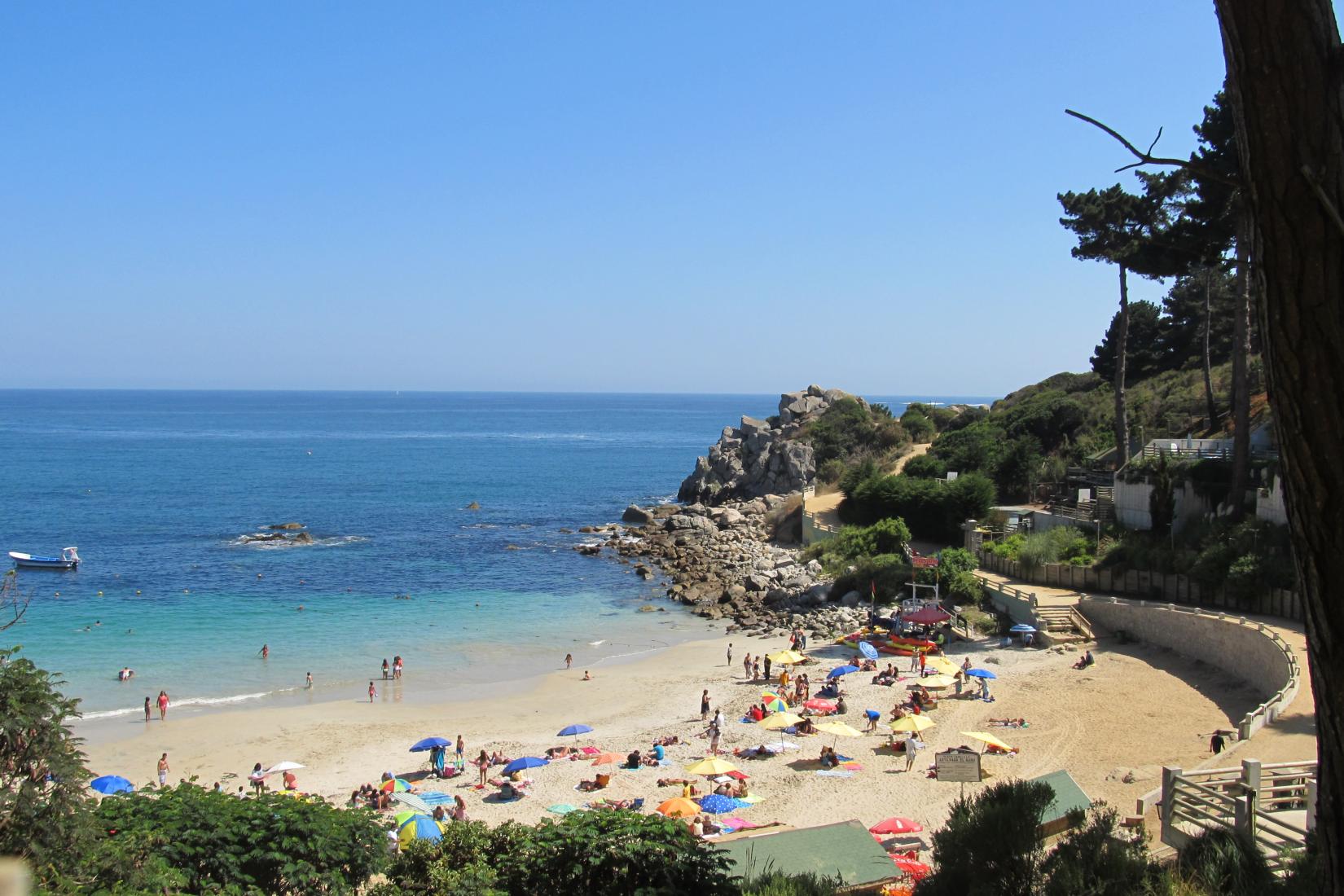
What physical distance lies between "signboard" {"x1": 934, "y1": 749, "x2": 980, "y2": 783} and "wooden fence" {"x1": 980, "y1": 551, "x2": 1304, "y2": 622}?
528 inches

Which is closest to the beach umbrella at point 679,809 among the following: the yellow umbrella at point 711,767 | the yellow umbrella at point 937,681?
the yellow umbrella at point 711,767

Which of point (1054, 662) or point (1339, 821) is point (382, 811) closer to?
point (1054, 662)

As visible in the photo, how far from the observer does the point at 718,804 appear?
19.8 metres

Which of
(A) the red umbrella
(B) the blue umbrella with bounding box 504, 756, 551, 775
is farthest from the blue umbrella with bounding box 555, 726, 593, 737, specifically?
(A) the red umbrella

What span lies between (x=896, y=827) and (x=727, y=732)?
924cm

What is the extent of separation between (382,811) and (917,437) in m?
58.4

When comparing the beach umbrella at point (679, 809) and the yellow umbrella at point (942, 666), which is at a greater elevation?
the yellow umbrella at point (942, 666)

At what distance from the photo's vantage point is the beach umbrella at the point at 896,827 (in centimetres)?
1723

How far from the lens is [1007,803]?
8609 mm

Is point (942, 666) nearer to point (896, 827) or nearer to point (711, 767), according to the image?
point (711, 767)

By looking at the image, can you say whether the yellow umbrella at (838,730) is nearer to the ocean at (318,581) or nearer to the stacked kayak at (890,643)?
the stacked kayak at (890,643)


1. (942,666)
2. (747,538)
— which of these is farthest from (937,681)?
(747,538)

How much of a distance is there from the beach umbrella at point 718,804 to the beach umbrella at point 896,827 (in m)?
3.28

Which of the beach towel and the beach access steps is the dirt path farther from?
the beach access steps
